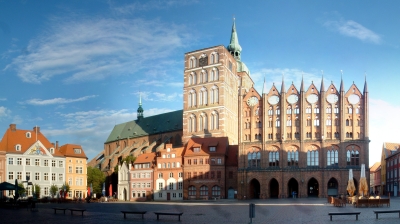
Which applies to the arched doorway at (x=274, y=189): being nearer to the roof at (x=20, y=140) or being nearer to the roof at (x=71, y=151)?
the roof at (x=71, y=151)

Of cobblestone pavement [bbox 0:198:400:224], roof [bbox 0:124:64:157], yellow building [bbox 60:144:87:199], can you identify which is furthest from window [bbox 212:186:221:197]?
cobblestone pavement [bbox 0:198:400:224]

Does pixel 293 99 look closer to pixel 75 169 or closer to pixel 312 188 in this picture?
pixel 312 188

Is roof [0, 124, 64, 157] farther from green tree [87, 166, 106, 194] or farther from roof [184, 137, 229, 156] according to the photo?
roof [184, 137, 229, 156]

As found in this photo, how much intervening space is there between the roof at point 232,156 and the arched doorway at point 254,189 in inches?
167

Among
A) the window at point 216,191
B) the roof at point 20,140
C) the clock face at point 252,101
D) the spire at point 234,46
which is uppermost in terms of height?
the spire at point 234,46

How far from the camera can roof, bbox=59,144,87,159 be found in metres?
91.5

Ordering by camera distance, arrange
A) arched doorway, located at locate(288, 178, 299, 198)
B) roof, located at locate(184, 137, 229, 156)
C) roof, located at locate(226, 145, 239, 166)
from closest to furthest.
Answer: arched doorway, located at locate(288, 178, 299, 198), roof, located at locate(226, 145, 239, 166), roof, located at locate(184, 137, 229, 156)

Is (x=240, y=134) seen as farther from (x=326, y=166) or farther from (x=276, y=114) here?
(x=326, y=166)

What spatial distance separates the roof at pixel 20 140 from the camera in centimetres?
8200

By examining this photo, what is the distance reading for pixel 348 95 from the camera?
78125mm

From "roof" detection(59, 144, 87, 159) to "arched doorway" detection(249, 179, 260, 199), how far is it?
32.5 meters

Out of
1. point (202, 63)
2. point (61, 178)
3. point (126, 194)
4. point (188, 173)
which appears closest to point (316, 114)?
point (188, 173)

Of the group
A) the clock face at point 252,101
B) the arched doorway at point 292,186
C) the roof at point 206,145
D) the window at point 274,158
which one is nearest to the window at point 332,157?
the arched doorway at point 292,186

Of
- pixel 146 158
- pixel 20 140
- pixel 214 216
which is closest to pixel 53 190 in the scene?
pixel 20 140
